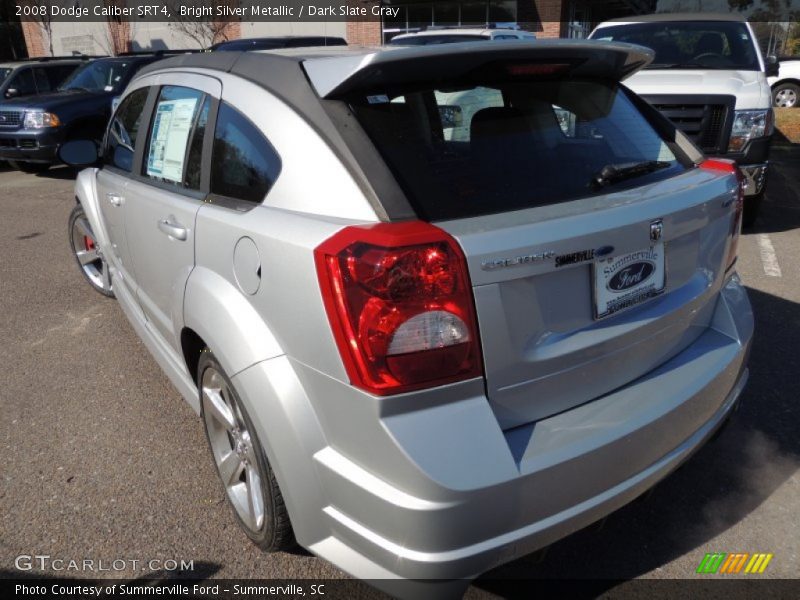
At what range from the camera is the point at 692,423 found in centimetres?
218

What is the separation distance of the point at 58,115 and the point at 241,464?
379 inches

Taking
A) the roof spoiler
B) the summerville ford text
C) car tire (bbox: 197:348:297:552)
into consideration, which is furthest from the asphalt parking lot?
the summerville ford text

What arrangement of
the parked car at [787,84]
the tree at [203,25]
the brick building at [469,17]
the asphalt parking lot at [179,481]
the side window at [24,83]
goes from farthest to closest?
the tree at [203,25], the brick building at [469,17], the parked car at [787,84], the side window at [24,83], the asphalt parking lot at [179,481]

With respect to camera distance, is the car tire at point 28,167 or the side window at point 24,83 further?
the side window at point 24,83

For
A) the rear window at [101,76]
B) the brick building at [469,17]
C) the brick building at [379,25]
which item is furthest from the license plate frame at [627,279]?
the brick building at [469,17]

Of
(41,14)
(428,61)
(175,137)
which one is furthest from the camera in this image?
(41,14)

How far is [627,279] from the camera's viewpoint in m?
2.00

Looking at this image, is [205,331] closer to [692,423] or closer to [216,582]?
[216,582]

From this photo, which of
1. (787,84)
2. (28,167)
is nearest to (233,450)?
(28,167)

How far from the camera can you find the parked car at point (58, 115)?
1012 centimetres

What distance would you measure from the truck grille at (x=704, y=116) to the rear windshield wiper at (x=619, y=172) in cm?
408

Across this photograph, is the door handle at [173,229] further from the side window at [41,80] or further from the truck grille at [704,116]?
the side window at [41,80]

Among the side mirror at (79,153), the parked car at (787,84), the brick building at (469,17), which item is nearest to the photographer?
the side mirror at (79,153)

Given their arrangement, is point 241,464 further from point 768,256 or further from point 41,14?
point 41,14
